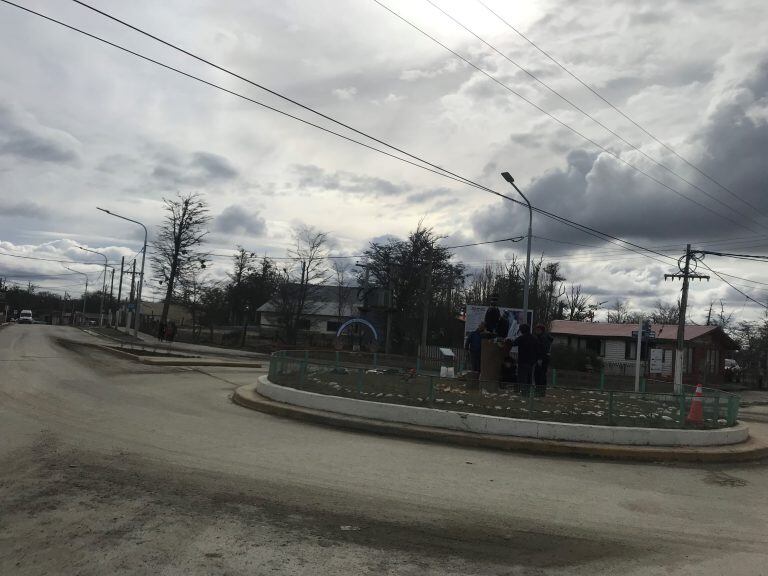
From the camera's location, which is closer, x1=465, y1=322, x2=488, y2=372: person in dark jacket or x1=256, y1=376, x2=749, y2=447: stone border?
x1=256, y1=376, x2=749, y2=447: stone border

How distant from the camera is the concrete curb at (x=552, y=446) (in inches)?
377

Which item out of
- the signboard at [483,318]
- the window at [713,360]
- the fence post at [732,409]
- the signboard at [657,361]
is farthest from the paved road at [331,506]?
the window at [713,360]

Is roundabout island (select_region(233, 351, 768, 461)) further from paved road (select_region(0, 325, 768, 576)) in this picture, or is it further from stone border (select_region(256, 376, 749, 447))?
paved road (select_region(0, 325, 768, 576))

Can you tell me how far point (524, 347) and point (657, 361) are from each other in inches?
1118

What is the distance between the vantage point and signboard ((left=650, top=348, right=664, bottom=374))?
123ft

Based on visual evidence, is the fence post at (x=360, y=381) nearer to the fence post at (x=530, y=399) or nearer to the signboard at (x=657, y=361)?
the fence post at (x=530, y=399)

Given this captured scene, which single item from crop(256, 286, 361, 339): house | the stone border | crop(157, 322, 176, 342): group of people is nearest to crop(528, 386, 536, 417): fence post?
the stone border

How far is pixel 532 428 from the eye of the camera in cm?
998

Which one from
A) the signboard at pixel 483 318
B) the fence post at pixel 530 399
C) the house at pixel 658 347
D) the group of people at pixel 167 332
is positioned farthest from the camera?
the house at pixel 658 347

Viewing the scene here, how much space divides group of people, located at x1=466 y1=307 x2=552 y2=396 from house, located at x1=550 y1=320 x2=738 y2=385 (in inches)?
1055

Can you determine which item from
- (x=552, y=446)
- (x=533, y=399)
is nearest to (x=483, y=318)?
(x=533, y=399)

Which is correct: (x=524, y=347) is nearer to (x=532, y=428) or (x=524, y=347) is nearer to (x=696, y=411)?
(x=696, y=411)

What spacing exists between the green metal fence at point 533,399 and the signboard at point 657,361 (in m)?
27.2

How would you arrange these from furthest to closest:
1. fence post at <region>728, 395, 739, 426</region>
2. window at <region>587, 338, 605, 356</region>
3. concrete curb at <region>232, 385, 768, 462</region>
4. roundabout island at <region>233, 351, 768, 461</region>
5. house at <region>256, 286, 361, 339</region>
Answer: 1. house at <region>256, 286, 361, 339</region>
2. window at <region>587, 338, 605, 356</region>
3. fence post at <region>728, 395, 739, 426</region>
4. roundabout island at <region>233, 351, 768, 461</region>
5. concrete curb at <region>232, 385, 768, 462</region>
